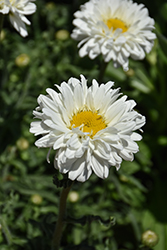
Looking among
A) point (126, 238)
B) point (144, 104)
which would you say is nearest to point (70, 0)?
point (144, 104)

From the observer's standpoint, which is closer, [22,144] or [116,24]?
[116,24]

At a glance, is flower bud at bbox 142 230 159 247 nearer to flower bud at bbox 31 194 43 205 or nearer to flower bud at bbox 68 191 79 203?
flower bud at bbox 68 191 79 203

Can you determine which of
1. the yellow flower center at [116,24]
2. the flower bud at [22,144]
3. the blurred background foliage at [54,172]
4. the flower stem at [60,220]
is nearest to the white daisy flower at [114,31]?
the yellow flower center at [116,24]

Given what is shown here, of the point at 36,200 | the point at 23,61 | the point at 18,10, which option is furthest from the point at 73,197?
the point at 18,10

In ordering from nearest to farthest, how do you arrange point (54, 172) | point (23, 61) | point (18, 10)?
1. point (18, 10)
2. point (23, 61)
3. point (54, 172)

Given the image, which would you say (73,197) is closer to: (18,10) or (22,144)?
(22,144)

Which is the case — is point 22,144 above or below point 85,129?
below

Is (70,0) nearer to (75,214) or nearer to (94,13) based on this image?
(94,13)
